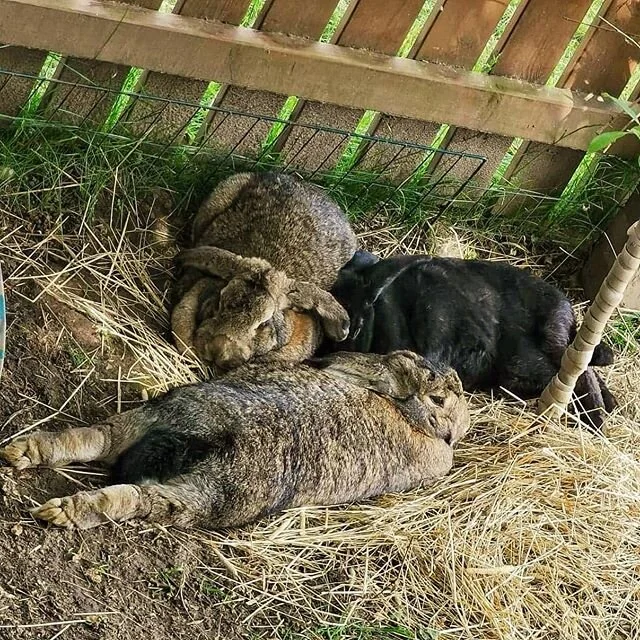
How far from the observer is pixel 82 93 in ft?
16.0

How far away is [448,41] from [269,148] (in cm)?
103

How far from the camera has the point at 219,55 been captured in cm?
477

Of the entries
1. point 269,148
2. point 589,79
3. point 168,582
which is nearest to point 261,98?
point 269,148

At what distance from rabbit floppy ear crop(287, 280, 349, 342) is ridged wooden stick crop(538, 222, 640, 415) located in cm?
98

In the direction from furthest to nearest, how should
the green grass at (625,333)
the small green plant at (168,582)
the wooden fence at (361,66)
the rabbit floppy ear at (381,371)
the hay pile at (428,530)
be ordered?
the green grass at (625,333)
the wooden fence at (361,66)
the rabbit floppy ear at (381,371)
the hay pile at (428,530)
the small green plant at (168,582)

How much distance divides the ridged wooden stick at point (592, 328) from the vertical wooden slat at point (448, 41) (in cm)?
133

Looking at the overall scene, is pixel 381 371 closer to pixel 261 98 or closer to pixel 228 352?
pixel 228 352

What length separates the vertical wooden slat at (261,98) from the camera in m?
4.87

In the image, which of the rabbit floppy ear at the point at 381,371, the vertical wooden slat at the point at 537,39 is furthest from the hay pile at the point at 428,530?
the vertical wooden slat at the point at 537,39

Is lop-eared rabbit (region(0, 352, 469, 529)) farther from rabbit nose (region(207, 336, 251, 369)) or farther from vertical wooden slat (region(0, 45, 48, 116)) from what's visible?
vertical wooden slat (region(0, 45, 48, 116))

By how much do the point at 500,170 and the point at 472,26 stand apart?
0.92 m

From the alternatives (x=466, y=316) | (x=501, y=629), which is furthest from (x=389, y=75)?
(x=501, y=629)

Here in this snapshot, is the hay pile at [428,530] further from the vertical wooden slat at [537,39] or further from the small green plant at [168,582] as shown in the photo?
the vertical wooden slat at [537,39]

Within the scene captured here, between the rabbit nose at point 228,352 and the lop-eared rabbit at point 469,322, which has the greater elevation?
the lop-eared rabbit at point 469,322
